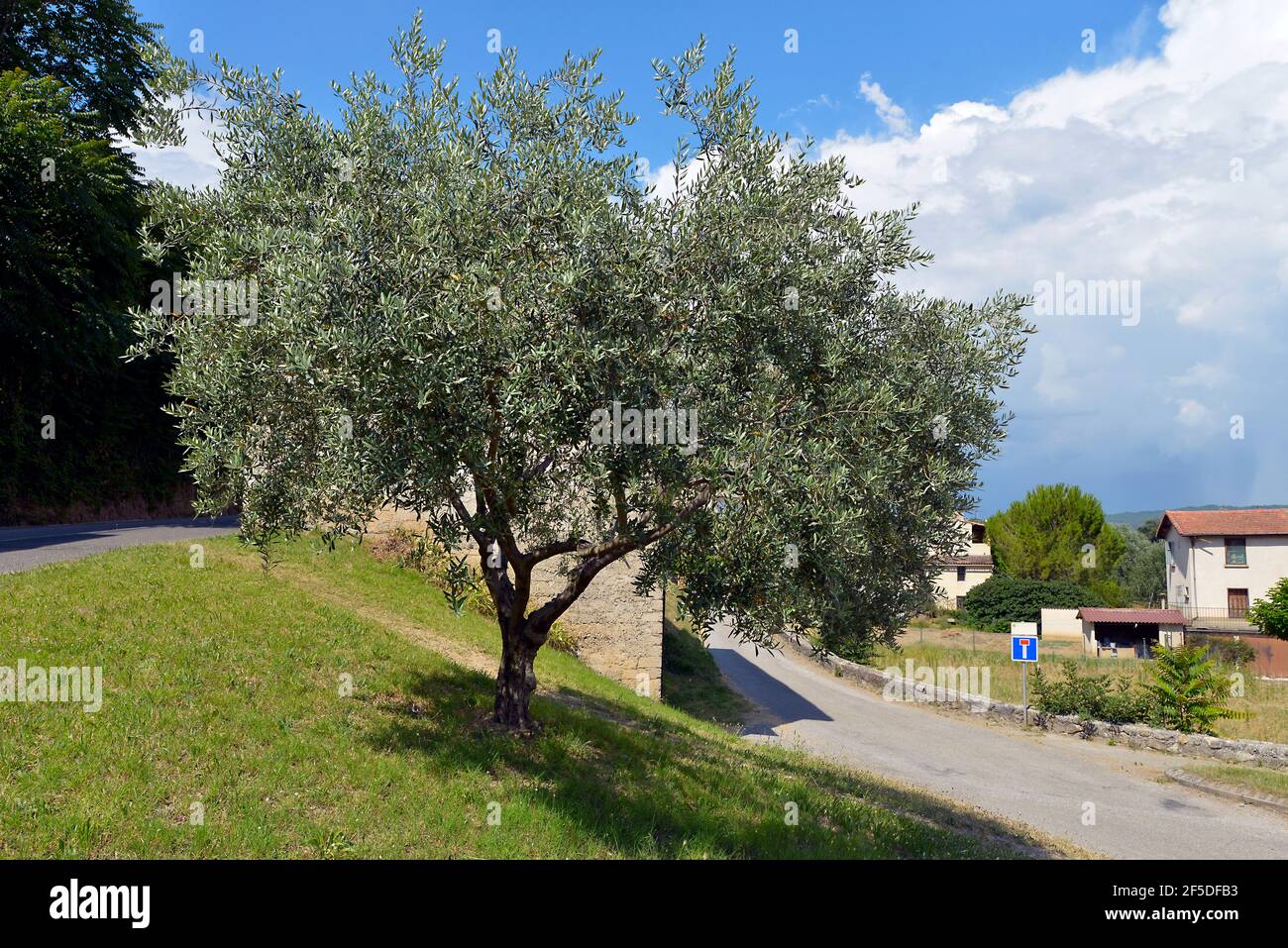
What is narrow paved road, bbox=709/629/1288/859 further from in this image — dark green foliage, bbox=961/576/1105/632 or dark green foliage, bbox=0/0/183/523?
dark green foliage, bbox=961/576/1105/632

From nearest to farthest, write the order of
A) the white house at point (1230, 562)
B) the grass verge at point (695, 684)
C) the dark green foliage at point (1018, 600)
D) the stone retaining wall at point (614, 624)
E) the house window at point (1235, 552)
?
the stone retaining wall at point (614, 624), the grass verge at point (695, 684), the white house at point (1230, 562), the house window at point (1235, 552), the dark green foliage at point (1018, 600)

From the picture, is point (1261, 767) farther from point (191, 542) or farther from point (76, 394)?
point (76, 394)

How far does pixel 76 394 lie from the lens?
3575cm

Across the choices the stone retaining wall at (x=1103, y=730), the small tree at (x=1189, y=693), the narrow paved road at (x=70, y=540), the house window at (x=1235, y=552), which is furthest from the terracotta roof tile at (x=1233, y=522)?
the narrow paved road at (x=70, y=540)

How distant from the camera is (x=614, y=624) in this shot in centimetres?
2738

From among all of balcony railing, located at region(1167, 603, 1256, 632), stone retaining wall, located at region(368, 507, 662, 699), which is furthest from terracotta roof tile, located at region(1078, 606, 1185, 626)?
stone retaining wall, located at region(368, 507, 662, 699)

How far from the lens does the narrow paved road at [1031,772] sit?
1923 centimetres

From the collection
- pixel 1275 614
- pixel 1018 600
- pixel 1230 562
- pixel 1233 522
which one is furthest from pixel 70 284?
pixel 1233 522

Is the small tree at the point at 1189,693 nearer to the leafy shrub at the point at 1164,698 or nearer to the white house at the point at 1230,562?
the leafy shrub at the point at 1164,698

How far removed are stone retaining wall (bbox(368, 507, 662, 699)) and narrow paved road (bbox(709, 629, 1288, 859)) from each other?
4609 millimetres

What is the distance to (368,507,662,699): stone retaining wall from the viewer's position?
27.0 m

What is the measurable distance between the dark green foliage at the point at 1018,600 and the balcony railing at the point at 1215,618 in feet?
27.0

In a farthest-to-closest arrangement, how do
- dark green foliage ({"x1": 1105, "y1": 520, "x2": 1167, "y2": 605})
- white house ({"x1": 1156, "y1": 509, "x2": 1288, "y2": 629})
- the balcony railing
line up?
dark green foliage ({"x1": 1105, "y1": 520, "x2": 1167, "y2": 605}) → white house ({"x1": 1156, "y1": 509, "x2": 1288, "y2": 629}) → the balcony railing
